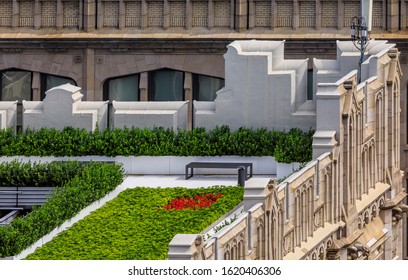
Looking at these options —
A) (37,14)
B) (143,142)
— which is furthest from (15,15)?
(143,142)

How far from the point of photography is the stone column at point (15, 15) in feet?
365

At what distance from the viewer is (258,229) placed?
68188 millimetres

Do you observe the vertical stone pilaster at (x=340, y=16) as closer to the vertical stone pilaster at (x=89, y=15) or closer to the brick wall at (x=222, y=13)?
the brick wall at (x=222, y=13)

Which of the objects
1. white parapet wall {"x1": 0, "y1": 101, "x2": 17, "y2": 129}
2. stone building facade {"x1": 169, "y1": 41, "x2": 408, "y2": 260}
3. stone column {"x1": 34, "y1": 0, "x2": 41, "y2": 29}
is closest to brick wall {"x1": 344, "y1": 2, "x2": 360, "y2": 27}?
stone column {"x1": 34, "y1": 0, "x2": 41, "y2": 29}

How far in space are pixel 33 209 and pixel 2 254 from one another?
196 inches

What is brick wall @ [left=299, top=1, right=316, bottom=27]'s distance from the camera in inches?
4326

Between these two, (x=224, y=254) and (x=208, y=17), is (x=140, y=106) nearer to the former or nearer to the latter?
(x=224, y=254)

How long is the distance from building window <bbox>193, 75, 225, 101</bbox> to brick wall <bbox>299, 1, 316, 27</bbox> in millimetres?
3759

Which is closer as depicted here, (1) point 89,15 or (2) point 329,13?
(2) point 329,13

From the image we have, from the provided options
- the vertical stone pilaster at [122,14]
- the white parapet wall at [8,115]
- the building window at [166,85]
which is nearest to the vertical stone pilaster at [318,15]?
the building window at [166,85]

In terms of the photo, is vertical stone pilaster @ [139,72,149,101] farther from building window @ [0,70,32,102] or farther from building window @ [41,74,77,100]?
building window @ [0,70,32,102]

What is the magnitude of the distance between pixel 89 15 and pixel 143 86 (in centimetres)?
358

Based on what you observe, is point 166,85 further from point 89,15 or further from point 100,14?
point 89,15

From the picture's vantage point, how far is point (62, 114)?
8119 cm
